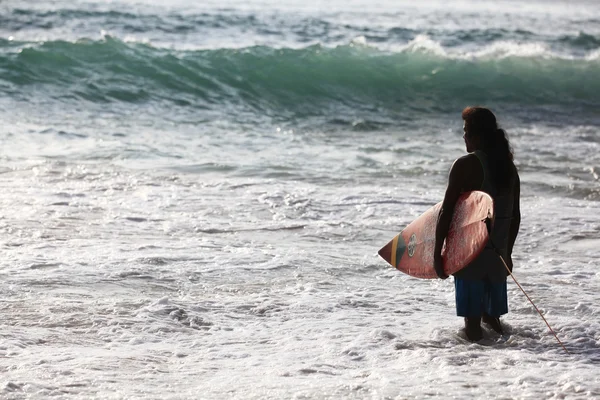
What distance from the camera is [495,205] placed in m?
4.24

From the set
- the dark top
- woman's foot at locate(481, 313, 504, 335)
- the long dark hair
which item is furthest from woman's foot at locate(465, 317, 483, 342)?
the long dark hair

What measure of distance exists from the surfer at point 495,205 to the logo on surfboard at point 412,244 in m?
0.50

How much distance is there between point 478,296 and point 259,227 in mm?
3013

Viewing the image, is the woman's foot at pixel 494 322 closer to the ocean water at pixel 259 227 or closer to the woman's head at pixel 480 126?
the ocean water at pixel 259 227

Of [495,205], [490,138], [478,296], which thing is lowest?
[478,296]

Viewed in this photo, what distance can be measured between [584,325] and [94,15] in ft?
72.1

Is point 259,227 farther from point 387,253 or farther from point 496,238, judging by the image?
point 496,238

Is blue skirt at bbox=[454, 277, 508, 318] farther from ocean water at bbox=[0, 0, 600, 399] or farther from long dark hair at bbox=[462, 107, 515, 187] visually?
long dark hair at bbox=[462, 107, 515, 187]

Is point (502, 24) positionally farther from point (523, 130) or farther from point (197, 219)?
point (197, 219)

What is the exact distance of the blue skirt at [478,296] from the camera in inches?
169

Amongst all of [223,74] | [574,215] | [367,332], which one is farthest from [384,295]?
[223,74]

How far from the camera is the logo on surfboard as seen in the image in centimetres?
486

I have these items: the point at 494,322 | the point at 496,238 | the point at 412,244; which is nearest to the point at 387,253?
the point at 412,244

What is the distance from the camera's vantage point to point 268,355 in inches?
171
